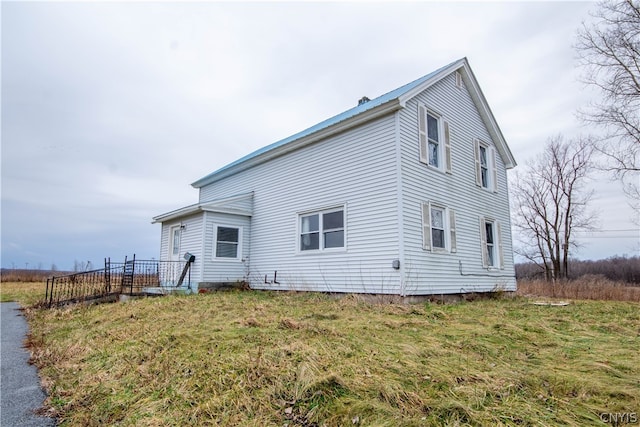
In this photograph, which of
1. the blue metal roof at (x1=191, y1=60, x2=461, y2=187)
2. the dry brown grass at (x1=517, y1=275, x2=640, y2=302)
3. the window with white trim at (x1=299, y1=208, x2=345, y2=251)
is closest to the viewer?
the blue metal roof at (x1=191, y1=60, x2=461, y2=187)

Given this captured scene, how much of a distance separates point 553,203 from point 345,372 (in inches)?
1116

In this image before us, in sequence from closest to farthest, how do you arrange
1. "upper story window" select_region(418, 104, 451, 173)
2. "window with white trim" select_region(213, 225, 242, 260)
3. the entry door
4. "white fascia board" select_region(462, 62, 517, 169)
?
"upper story window" select_region(418, 104, 451, 173) < "white fascia board" select_region(462, 62, 517, 169) < "window with white trim" select_region(213, 225, 242, 260) < the entry door

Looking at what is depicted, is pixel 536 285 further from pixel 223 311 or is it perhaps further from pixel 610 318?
pixel 223 311

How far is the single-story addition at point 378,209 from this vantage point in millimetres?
8594

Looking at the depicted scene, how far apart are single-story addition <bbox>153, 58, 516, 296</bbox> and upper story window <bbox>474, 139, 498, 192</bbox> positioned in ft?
0.14

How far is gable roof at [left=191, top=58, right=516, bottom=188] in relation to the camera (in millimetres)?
8914

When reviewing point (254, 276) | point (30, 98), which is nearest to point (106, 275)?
point (254, 276)

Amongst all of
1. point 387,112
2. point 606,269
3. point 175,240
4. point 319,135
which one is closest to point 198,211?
point 175,240

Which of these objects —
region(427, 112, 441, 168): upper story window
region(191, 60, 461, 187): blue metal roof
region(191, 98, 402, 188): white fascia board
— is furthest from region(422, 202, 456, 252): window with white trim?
region(191, 60, 461, 187): blue metal roof

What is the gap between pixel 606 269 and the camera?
3806cm

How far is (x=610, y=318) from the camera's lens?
700 cm

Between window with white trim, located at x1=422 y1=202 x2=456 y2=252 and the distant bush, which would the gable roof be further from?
the distant bush

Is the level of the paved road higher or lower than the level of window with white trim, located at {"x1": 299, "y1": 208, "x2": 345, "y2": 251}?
lower

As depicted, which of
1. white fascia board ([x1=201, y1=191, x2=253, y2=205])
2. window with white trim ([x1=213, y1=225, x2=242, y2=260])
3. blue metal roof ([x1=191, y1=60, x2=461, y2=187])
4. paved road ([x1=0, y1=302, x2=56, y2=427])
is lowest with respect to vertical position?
paved road ([x1=0, y1=302, x2=56, y2=427])
